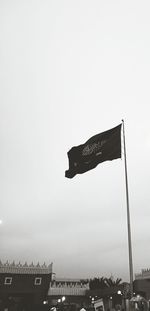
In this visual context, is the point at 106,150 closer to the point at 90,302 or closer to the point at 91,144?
the point at 91,144

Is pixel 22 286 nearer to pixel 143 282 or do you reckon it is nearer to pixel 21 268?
pixel 21 268

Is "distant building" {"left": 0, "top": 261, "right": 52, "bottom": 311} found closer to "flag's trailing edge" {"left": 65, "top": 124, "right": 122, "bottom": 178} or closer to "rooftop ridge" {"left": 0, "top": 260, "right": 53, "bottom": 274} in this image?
"rooftop ridge" {"left": 0, "top": 260, "right": 53, "bottom": 274}

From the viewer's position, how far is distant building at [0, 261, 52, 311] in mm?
38125

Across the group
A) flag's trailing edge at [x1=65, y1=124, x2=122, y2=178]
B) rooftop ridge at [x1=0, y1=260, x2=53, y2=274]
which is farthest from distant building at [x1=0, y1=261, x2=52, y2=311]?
flag's trailing edge at [x1=65, y1=124, x2=122, y2=178]

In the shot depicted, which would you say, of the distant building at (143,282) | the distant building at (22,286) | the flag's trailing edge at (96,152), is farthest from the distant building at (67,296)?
the flag's trailing edge at (96,152)

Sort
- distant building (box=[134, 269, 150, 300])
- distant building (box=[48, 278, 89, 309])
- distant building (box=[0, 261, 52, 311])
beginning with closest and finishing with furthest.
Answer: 1. distant building (box=[0, 261, 52, 311])
2. distant building (box=[134, 269, 150, 300])
3. distant building (box=[48, 278, 89, 309])

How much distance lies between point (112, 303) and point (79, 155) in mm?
32513

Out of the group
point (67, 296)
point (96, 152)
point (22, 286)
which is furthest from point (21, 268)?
point (96, 152)

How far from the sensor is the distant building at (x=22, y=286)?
1501 inches

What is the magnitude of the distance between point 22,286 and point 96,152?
32.2 meters

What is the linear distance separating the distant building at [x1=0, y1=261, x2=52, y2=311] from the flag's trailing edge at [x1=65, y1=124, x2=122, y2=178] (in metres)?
30.8

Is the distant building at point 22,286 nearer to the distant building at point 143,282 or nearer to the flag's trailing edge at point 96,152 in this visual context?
the distant building at point 143,282

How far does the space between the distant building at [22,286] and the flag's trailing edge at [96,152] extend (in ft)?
101

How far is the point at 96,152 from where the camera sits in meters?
12.7
